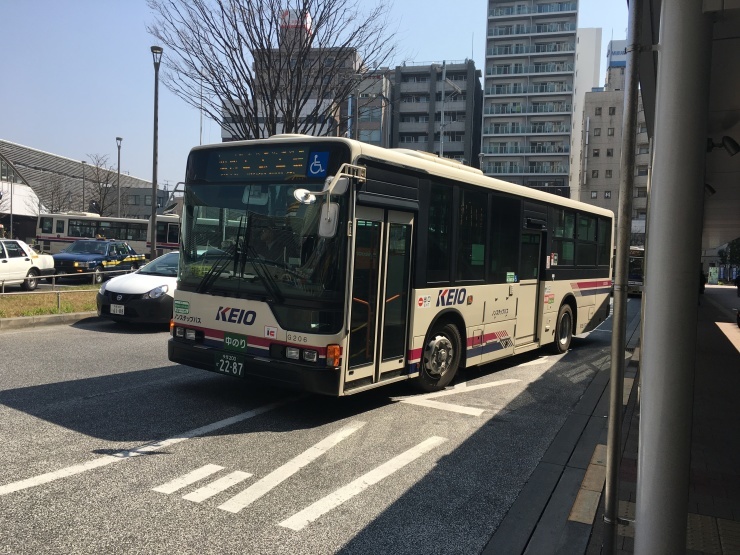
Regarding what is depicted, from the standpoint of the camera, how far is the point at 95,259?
74.4 ft

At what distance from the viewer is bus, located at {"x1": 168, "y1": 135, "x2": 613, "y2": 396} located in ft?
20.0

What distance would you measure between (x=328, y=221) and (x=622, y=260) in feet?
9.64

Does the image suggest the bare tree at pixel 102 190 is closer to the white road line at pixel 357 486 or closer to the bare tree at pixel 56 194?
the bare tree at pixel 56 194

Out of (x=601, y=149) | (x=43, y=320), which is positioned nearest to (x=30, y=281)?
(x=43, y=320)

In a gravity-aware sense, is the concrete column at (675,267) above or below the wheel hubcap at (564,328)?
above

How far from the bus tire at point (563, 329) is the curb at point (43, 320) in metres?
9.51

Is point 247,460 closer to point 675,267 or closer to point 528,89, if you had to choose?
point 675,267

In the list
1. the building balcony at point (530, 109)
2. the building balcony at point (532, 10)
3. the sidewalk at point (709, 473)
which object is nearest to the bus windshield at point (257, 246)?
the sidewalk at point (709, 473)

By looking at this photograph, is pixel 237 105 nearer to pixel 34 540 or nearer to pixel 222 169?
pixel 222 169

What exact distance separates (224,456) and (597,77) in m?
137

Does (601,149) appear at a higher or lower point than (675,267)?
higher

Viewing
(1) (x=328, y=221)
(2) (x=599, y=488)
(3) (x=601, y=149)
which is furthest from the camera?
(3) (x=601, y=149)

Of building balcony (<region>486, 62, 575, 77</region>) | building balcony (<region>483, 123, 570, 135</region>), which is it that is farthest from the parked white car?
building balcony (<region>486, 62, 575, 77</region>)

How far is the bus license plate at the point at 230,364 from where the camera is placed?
6512 mm
